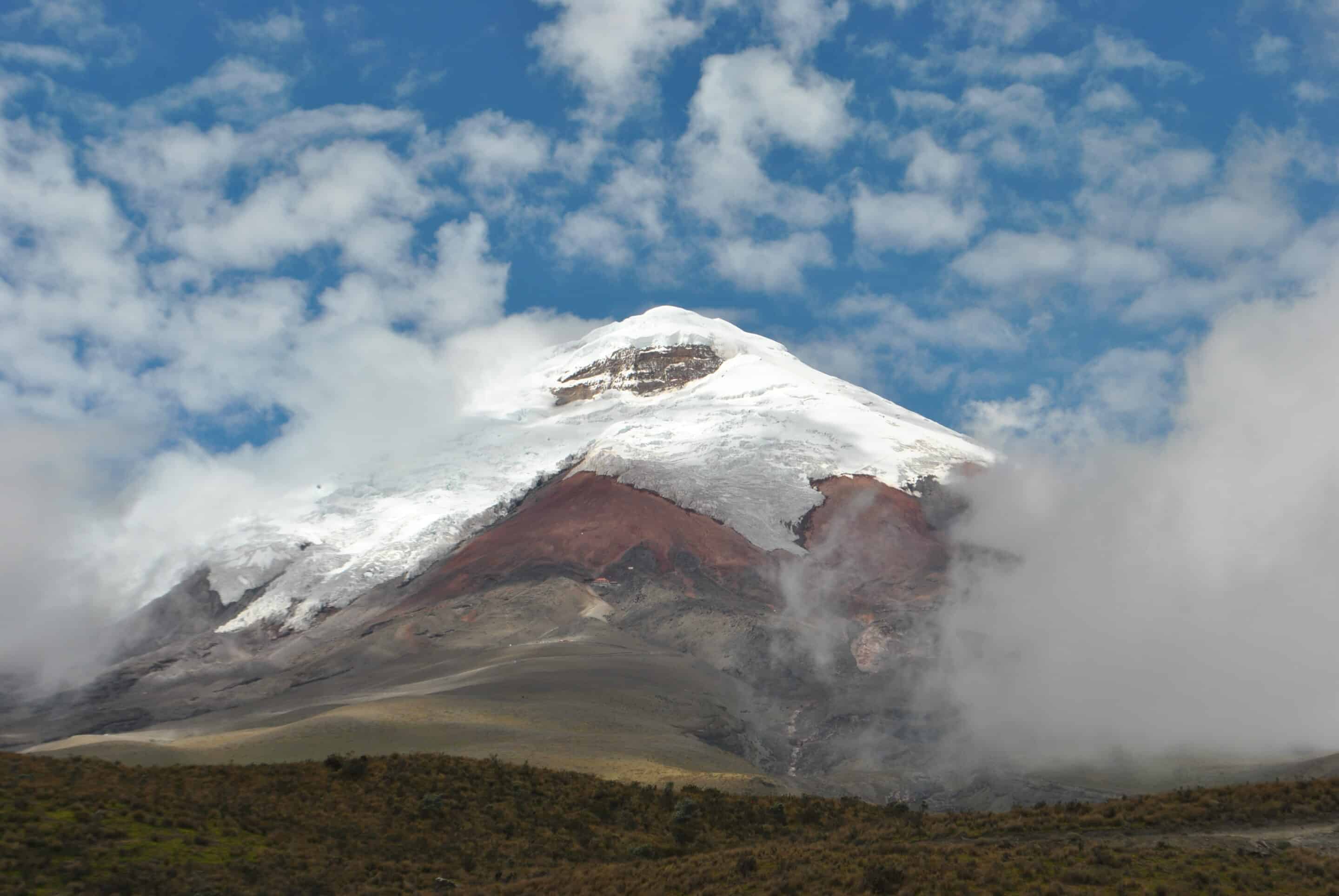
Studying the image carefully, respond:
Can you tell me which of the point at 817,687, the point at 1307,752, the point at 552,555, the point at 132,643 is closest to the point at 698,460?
the point at 552,555

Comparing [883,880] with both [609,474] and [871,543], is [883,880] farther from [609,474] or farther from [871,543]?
[609,474]

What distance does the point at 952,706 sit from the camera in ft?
308

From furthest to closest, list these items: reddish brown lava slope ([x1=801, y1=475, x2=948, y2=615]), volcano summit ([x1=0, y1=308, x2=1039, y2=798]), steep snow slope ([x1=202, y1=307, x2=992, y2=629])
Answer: steep snow slope ([x1=202, y1=307, x2=992, y2=629]) < reddish brown lava slope ([x1=801, y1=475, x2=948, y2=615]) < volcano summit ([x1=0, y1=308, x2=1039, y2=798])

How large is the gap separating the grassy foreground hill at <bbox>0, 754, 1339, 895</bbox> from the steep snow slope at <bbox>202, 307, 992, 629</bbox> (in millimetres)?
98201

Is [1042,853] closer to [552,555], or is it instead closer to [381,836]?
[381,836]

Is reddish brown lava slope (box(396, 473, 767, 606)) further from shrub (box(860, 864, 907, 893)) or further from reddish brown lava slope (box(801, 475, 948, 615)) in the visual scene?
shrub (box(860, 864, 907, 893))

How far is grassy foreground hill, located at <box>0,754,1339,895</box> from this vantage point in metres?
25.1

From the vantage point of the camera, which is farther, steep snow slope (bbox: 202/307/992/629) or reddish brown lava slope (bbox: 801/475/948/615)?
steep snow slope (bbox: 202/307/992/629)

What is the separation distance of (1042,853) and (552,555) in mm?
106719

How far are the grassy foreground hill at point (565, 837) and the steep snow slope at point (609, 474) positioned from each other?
3866 inches

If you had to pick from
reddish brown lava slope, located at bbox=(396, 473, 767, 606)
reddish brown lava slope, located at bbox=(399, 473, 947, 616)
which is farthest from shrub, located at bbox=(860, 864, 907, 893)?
reddish brown lava slope, located at bbox=(396, 473, 767, 606)

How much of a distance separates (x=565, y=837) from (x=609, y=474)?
381 feet

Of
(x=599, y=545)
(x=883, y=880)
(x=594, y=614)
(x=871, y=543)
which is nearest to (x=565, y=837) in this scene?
(x=883, y=880)

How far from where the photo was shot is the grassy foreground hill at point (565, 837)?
2509cm
